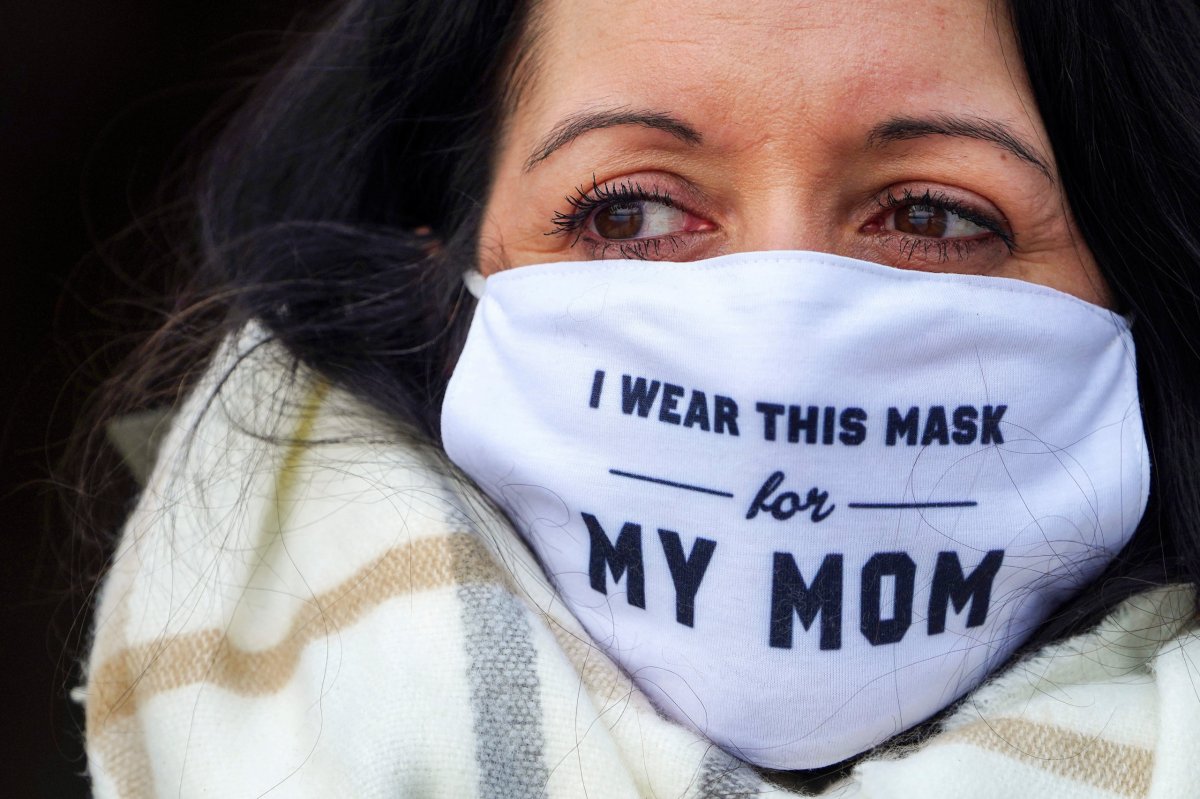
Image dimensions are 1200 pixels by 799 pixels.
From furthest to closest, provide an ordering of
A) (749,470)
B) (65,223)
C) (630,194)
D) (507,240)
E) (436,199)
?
1. (65,223)
2. (436,199)
3. (507,240)
4. (630,194)
5. (749,470)

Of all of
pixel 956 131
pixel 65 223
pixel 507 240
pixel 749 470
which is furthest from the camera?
pixel 65 223

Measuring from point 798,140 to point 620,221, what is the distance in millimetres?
294

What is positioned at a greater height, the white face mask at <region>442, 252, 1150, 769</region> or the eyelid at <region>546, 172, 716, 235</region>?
the eyelid at <region>546, 172, 716, 235</region>

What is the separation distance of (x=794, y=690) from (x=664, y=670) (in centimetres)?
15

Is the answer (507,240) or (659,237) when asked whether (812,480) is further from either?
(507,240)

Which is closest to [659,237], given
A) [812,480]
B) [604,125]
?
[604,125]

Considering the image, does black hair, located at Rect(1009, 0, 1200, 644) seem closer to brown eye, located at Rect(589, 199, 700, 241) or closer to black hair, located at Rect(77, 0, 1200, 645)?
Answer: black hair, located at Rect(77, 0, 1200, 645)

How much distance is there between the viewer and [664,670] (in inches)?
49.6

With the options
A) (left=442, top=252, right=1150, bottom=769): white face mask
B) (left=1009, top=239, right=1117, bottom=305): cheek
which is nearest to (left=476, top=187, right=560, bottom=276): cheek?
(left=442, top=252, right=1150, bottom=769): white face mask

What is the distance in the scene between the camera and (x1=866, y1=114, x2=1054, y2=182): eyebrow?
129 cm

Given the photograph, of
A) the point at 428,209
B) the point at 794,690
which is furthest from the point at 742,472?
the point at 428,209

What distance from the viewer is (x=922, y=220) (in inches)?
55.4

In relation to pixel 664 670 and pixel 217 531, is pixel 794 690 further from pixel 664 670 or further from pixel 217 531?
pixel 217 531

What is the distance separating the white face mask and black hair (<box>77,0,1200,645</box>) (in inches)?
6.3
